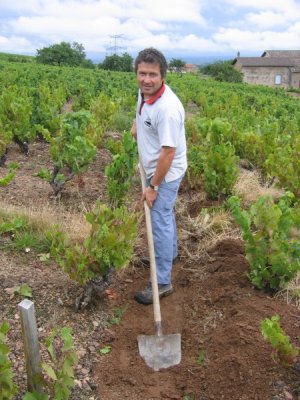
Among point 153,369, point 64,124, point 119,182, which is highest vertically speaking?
point 64,124

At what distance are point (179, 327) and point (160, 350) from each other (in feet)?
A: 1.36

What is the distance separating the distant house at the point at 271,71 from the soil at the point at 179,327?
66135 millimetres

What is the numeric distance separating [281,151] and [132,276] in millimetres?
3096

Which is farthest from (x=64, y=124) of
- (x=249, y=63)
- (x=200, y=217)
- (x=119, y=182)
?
(x=249, y=63)

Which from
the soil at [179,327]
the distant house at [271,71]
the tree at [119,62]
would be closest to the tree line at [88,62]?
the tree at [119,62]

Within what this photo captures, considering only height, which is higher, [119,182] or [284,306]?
[119,182]

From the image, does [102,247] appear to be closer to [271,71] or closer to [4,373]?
→ [4,373]

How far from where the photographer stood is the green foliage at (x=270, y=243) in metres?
3.66

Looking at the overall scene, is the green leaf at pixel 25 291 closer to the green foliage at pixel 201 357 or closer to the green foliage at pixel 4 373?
the green foliage at pixel 4 373

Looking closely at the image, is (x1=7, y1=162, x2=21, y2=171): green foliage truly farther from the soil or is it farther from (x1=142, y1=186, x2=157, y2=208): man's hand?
(x1=142, y1=186, x2=157, y2=208): man's hand

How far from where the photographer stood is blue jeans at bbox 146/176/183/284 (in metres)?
3.96

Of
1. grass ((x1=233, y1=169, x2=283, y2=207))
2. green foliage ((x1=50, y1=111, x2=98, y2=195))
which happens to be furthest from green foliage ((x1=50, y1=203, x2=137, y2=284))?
grass ((x1=233, y1=169, x2=283, y2=207))

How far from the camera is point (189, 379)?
319 cm

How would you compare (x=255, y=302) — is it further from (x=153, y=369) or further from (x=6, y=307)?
(x=6, y=307)
